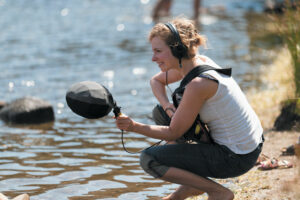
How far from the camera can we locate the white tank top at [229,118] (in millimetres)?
4102

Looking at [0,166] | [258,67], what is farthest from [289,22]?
[258,67]

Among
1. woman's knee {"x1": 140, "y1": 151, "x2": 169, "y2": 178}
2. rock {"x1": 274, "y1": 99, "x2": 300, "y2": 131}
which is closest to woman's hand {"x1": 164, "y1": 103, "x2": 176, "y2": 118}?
woman's knee {"x1": 140, "y1": 151, "x2": 169, "y2": 178}

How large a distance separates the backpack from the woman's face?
0.16 metres

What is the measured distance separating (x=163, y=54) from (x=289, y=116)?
3.04 meters

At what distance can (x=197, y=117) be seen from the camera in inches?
166

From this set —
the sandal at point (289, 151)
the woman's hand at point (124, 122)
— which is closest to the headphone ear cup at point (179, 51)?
the woman's hand at point (124, 122)

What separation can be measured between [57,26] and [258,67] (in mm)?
8041

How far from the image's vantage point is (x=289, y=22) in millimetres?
7215

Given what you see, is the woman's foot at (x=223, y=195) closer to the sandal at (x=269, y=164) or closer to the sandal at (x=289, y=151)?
the sandal at (x=269, y=164)

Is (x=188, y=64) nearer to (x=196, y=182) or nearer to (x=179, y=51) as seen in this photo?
(x=179, y=51)

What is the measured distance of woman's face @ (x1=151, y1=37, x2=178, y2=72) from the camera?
4.20 metres

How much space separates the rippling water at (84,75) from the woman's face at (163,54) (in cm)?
143

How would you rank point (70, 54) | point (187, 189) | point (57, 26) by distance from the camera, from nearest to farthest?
point (187, 189), point (70, 54), point (57, 26)

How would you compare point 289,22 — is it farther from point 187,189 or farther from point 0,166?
point 0,166
